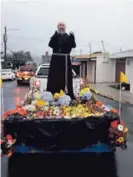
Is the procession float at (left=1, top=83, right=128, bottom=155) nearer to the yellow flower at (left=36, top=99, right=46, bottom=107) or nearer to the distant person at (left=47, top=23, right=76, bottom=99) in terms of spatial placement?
the yellow flower at (left=36, top=99, right=46, bottom=107)

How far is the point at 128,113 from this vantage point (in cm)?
1319

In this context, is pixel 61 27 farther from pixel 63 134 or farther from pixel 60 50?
pixel 63 134

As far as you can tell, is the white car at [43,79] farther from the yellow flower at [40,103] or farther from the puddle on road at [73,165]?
the puddle on road at [73,165]

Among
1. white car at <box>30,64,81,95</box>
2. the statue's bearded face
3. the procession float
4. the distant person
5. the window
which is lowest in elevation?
the procession float

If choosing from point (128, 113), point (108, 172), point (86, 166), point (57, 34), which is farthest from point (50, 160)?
point (128, 113)

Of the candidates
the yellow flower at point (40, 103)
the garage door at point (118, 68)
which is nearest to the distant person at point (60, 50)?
the yellow flower at point (40, 103)

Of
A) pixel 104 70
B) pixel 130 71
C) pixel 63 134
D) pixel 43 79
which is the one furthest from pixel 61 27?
pixel 104 70

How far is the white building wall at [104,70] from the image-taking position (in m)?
35.3

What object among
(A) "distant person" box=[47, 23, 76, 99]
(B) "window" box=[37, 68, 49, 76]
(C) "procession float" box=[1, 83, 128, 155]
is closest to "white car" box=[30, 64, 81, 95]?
(B) "window" box=[37, 68, 49, 76]

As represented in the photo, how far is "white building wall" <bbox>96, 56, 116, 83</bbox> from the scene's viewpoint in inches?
1391

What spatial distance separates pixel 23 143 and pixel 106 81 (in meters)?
29.9

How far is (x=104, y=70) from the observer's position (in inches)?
1401

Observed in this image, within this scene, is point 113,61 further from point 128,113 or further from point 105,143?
point 105,143

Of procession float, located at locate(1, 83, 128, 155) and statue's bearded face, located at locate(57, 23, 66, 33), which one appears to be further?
statue's bearded face, located at locate(57, 23, 66, 33)
